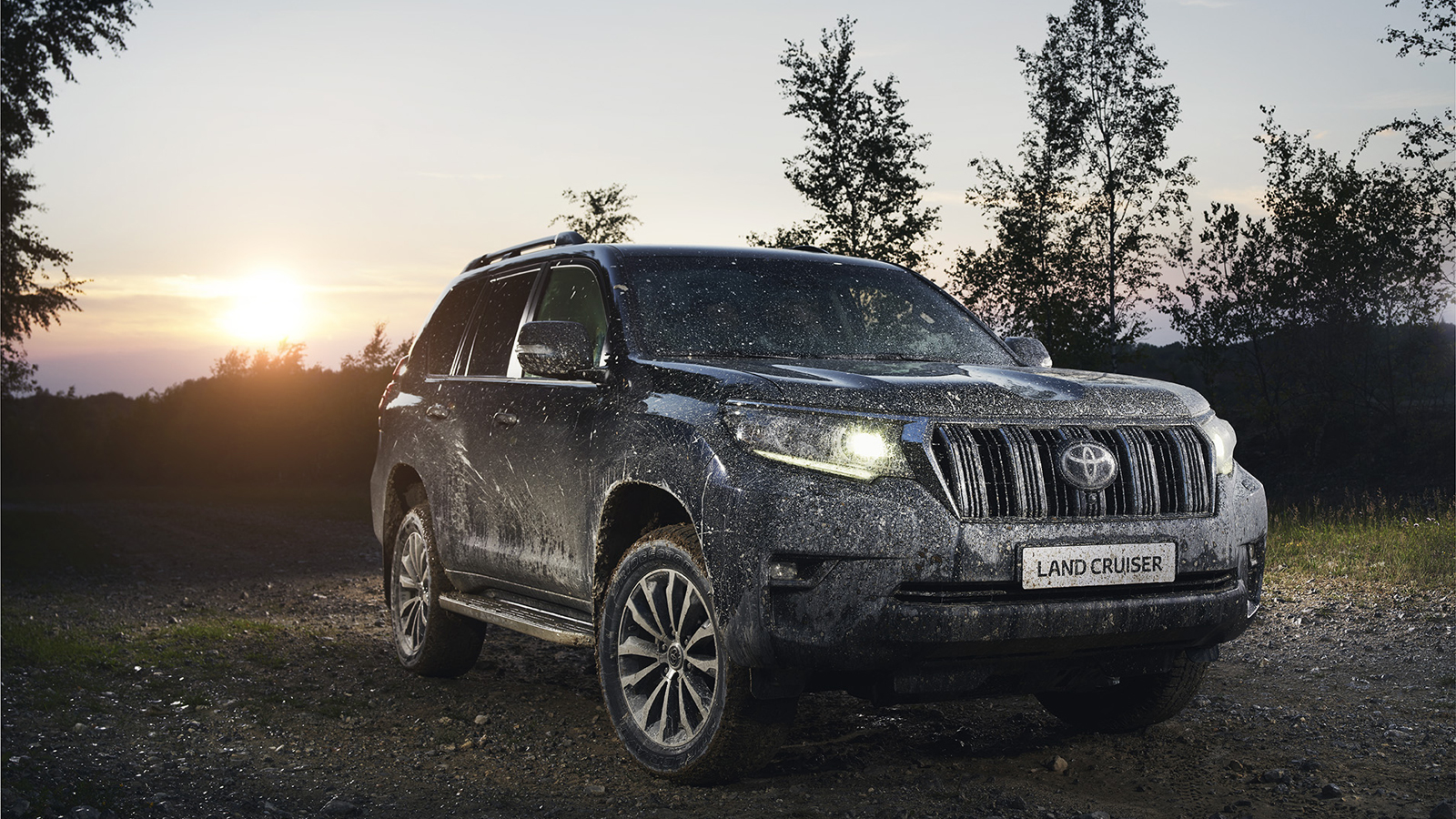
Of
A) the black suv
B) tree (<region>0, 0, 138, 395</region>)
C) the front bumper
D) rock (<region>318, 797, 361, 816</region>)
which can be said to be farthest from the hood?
tree (<region>0, 0, 138, 395</region>)

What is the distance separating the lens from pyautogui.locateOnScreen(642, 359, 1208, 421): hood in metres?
3.96

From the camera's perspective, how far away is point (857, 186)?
69.1 feet

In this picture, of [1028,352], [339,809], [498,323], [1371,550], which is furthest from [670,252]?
[1371,550]

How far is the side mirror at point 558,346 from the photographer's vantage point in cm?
479

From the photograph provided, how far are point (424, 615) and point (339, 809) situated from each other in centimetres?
233

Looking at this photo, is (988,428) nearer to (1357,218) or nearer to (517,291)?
(517,291)

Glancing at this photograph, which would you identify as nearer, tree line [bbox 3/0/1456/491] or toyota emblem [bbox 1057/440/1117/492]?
toyota emblem [bbox 1057/440/1117/492]

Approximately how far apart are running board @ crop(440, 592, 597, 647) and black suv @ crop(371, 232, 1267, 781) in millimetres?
21

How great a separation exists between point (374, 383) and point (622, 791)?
36586 mm

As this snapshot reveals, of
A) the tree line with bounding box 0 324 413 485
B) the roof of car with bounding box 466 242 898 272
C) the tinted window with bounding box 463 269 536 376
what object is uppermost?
the roof of car with bounding box 466 242 898 272

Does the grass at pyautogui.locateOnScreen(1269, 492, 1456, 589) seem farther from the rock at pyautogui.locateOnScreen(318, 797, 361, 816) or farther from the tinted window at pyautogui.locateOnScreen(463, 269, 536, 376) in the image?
the rock at pyautogui.locateOnScreen(318, 797, 361, 816)

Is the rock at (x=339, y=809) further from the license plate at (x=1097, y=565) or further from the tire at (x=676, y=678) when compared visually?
the license plate at (x=1097, y=565)

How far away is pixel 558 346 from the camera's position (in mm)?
4781

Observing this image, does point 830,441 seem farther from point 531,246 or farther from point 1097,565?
point 531,246
